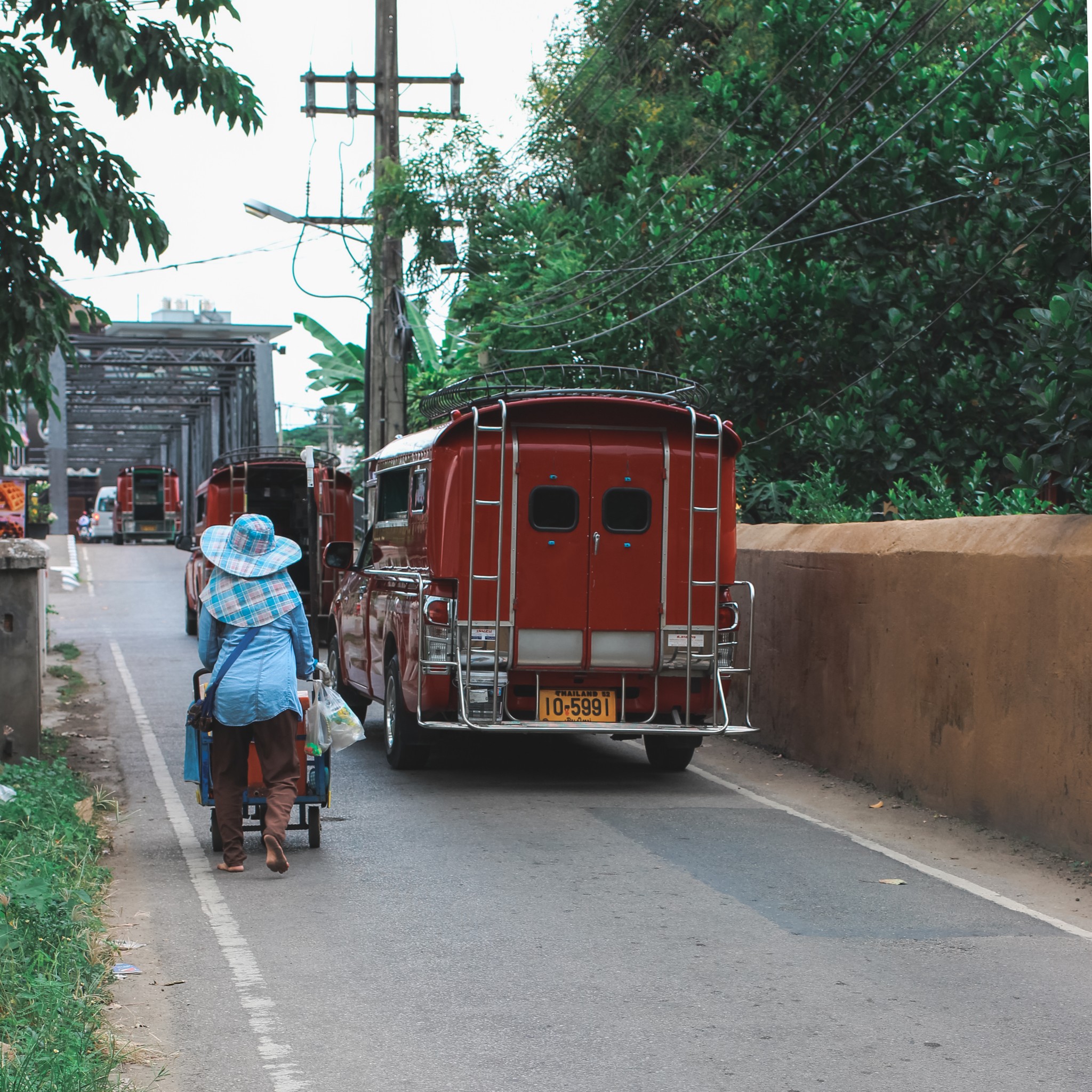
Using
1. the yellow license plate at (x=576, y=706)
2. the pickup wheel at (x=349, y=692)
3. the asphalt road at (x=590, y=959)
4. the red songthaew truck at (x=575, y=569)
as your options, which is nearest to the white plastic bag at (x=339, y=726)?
the asphalt road at (x=590, y=959)

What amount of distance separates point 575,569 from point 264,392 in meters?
39.0

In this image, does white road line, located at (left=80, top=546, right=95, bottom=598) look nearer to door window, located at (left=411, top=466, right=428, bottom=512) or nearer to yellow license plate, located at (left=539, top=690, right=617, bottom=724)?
door window, located at (left=411, top=466, right=428, bottom=512)

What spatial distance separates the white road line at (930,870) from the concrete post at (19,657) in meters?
5.16

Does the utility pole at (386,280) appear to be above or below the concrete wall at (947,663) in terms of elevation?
above

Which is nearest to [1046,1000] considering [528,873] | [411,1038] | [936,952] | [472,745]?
[936,952]

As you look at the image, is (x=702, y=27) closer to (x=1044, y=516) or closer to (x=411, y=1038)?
(x=1044, y=516)

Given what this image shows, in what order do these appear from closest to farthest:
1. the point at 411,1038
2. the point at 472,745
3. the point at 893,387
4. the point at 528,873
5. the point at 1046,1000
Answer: the point at 411,1038 → the point at 1046,1000 → the point at 528,873 → the point at 472,745 → the point at 893,387

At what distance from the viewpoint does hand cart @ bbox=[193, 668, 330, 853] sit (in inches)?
329

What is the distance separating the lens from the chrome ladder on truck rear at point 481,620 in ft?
35.2

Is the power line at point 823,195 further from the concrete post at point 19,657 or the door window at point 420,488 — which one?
the concrete post at point 19,657

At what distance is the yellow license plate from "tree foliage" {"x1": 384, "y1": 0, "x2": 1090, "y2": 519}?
4580 mm

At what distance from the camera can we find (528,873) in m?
8.20

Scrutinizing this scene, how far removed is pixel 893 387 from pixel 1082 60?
15.7ft

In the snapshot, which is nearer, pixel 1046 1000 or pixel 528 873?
pixel 1046 1000
